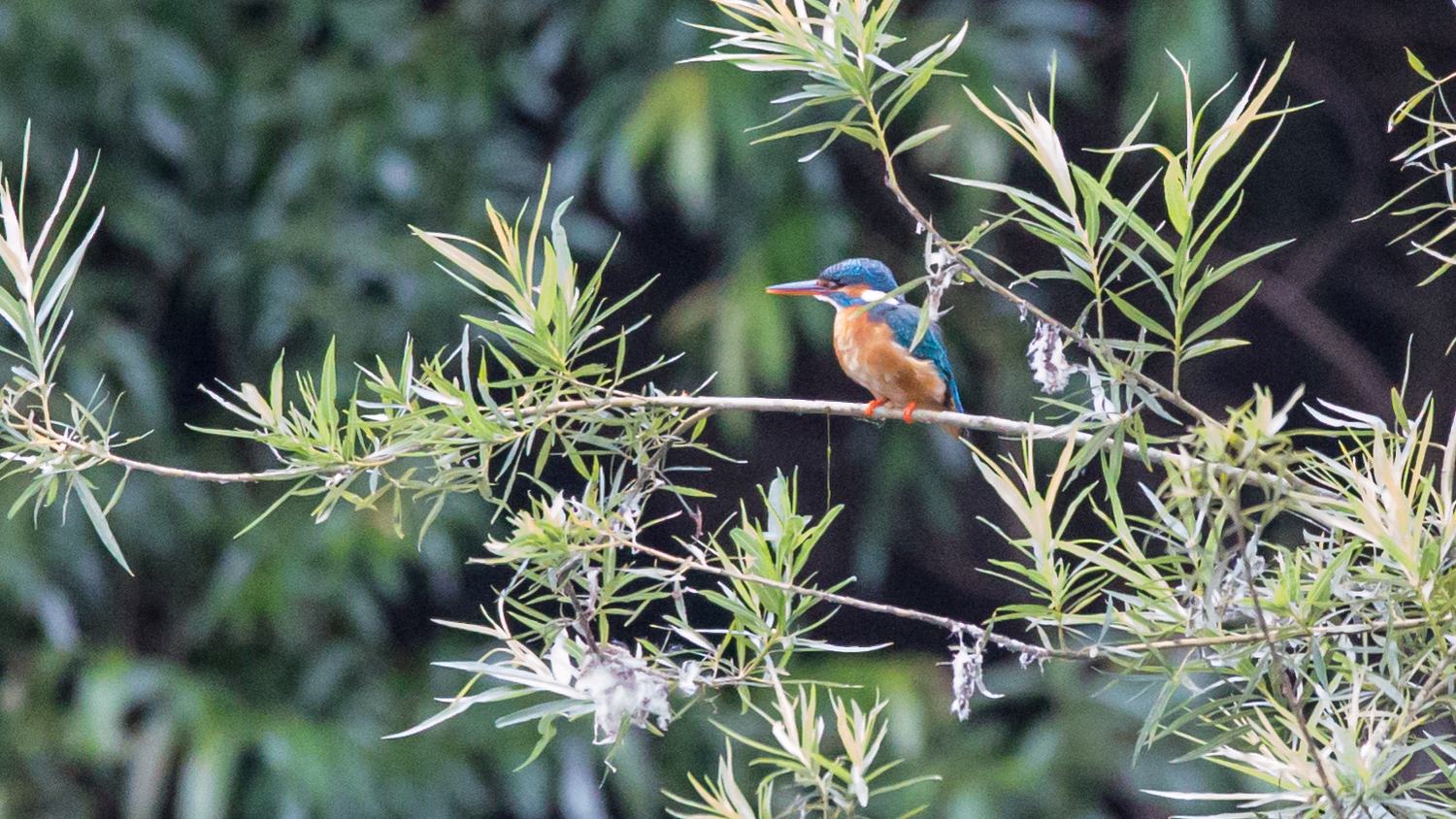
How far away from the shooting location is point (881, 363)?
63.4 inches

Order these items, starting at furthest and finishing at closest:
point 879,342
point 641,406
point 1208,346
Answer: point 879,342 < point 641,406 < point 1208,346

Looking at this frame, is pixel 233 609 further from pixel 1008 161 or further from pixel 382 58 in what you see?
pixel 1008 161

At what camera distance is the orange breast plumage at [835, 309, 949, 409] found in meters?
1.60

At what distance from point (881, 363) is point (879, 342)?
1.0 inches

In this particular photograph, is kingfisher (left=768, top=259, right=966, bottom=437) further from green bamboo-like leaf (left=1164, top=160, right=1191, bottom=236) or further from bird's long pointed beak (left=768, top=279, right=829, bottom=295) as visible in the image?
green bamboo-like leaf (left=1164, top=160, right=1191, bottom=236)

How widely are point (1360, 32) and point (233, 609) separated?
2.22 meters

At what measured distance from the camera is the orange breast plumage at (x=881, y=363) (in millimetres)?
1603

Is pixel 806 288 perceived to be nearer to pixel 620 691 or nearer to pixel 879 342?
pixel 879 342

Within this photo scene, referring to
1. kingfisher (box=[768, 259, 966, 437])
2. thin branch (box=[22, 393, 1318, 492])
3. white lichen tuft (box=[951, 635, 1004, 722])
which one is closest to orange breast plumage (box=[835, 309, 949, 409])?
kingfisher (box=[768, 259, 966, 437])

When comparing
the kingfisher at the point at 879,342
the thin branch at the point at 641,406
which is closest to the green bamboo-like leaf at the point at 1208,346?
the thin branch at the point at 641,406

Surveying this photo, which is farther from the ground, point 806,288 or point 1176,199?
point 1176,199

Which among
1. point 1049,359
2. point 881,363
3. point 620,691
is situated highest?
point 1049,359

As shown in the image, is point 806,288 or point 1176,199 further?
point 806,288

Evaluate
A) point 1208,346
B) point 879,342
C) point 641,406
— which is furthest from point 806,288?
point 1208,346
